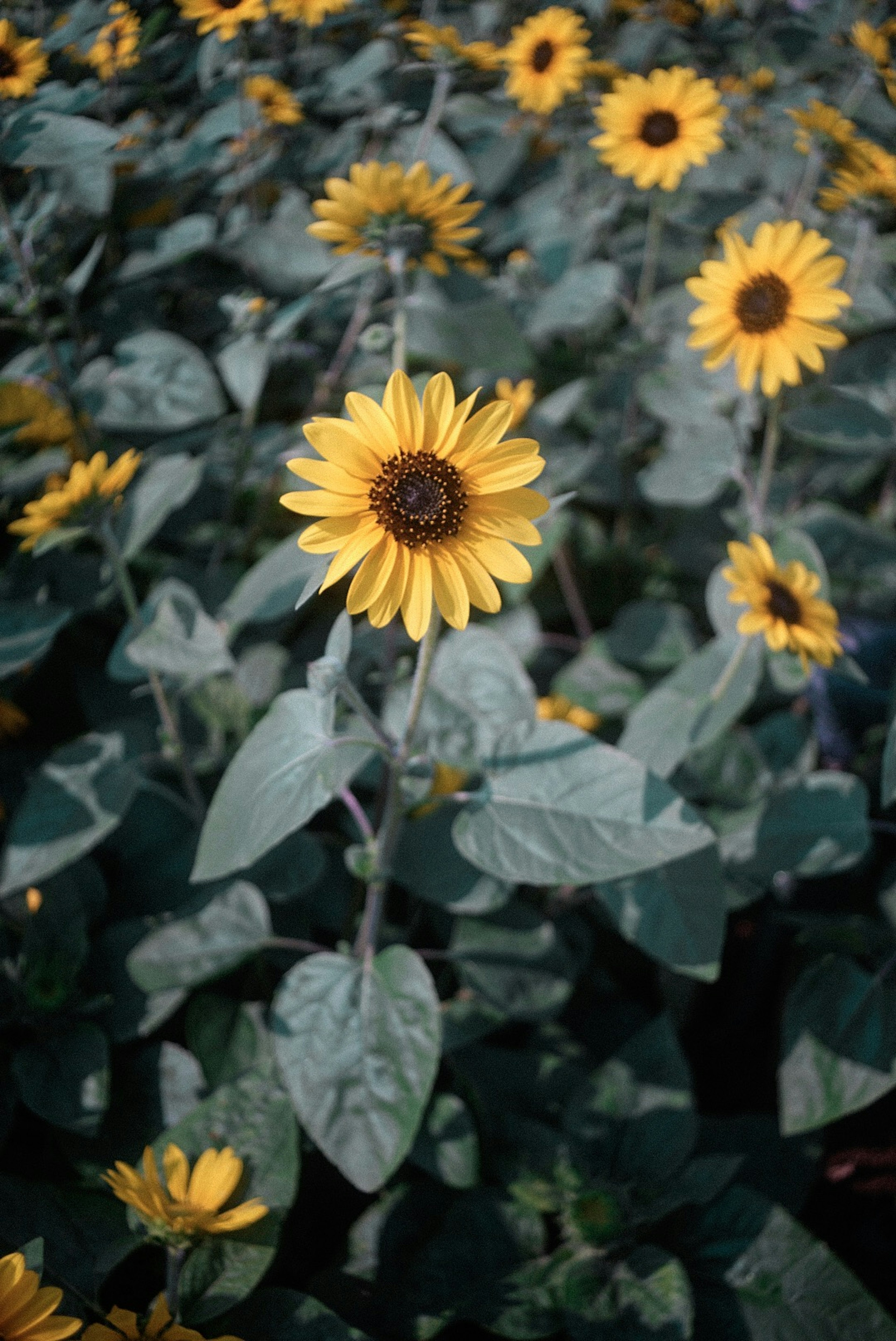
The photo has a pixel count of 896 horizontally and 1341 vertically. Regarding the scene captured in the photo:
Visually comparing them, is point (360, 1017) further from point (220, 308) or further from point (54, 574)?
point (220, 308)

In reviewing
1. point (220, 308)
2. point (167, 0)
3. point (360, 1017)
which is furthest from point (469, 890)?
point (167, 0)

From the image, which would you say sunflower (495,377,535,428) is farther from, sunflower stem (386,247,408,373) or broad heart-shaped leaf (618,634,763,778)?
broad heart-shaped leaf (618,634,763,778)

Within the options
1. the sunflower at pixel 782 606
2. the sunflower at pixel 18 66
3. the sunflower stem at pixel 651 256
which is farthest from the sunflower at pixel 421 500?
the sunflower stem at pixel 651 256

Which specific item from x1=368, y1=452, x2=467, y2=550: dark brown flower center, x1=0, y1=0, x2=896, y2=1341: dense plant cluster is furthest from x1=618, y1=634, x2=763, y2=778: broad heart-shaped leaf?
x1=368, y1=452, x2=467, y2=550: dark brown flower center

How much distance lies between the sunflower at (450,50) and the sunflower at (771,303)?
2.14 ft

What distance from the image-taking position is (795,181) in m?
2.09

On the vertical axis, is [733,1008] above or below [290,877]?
below

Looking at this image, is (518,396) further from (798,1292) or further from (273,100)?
(798,1292)

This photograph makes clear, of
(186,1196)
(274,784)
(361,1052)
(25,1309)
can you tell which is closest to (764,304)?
(274,784)

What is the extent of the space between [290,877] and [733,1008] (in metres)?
0.88

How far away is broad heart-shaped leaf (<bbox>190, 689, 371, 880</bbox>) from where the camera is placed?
1.00 m

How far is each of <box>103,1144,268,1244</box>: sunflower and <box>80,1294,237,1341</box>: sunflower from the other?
0.23 ft

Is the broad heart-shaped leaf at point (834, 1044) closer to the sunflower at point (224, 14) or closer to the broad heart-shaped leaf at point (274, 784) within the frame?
the broad heart-shaped leaf at point (274, 784)

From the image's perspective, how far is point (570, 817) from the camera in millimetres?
1080
